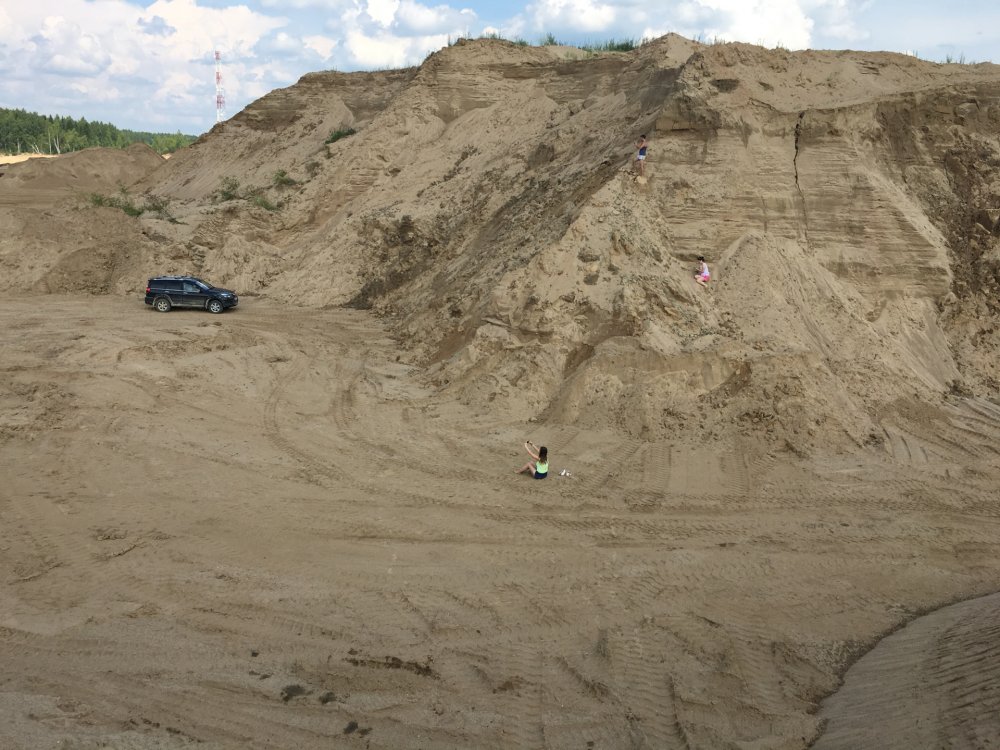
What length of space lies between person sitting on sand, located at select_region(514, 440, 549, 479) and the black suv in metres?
12.9

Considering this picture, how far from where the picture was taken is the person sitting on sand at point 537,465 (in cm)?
1117

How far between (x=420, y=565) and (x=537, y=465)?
3100mm

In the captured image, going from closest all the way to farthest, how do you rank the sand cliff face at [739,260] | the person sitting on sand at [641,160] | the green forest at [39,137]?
the sand cliff face at [739,260] → the person sitting on sand at [641,160] → the green forest at [39,137]

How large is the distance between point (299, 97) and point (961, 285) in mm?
27255

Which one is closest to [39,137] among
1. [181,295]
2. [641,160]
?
[181,295]

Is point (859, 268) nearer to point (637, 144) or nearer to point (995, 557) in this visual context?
point (637, 144)

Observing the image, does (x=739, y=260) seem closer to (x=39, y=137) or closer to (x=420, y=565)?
(x=420, y=565)

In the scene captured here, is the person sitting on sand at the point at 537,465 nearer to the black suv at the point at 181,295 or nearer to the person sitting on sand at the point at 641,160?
the person sitting on sand at the point at 641,160

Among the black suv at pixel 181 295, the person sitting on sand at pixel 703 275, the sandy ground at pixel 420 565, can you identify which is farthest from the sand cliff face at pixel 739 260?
the black suv at pixel 181 295

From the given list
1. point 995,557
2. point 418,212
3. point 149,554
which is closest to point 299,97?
point 418,212

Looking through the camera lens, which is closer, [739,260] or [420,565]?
[420,565]

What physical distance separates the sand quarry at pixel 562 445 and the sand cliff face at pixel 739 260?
0.28 feet

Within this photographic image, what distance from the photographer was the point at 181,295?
20672 mm

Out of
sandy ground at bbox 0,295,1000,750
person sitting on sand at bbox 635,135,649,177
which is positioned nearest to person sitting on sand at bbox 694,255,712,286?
person sitting on sand at bbox 635,135,649,177
